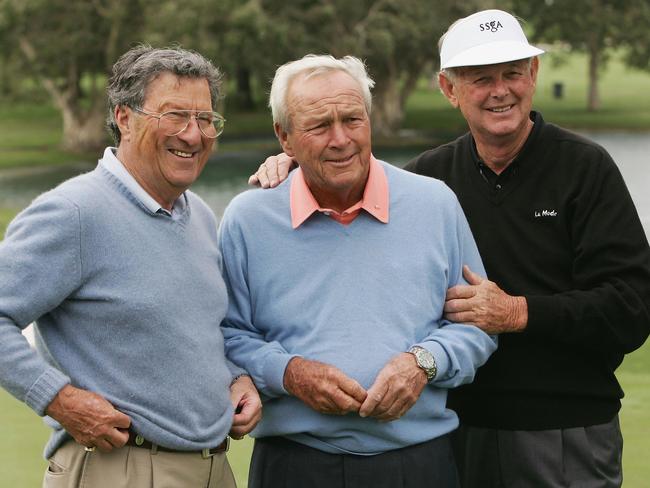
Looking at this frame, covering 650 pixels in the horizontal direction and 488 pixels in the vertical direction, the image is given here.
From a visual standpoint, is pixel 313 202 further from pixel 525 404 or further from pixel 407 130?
pixel 407 130

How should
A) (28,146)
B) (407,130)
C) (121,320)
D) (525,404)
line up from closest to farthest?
(121,320) → (525,404) → (28,146) → (407,130)

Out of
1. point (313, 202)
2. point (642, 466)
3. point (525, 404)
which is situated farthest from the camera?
point (642, 466)

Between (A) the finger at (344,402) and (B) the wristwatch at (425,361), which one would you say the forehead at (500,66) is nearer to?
(B) the wristwatch at (425,361)

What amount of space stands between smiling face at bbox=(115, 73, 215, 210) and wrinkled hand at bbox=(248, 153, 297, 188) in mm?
331

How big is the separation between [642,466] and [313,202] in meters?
3.56

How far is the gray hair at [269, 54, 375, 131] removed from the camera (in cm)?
330

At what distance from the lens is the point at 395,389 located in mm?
3162

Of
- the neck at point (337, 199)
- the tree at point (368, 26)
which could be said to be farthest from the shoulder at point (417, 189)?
the tree at point (368, 26)

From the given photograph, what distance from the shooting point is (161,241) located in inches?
125

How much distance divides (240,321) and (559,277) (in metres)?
1.10

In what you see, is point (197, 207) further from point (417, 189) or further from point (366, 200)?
point (417, 189)

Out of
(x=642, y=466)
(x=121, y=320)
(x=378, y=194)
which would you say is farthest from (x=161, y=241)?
(x=642, y=466)

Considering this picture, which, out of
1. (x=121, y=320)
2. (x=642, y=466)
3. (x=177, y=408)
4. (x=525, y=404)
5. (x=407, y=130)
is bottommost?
(x=407, y=130)

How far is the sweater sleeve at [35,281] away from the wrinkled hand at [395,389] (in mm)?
902
